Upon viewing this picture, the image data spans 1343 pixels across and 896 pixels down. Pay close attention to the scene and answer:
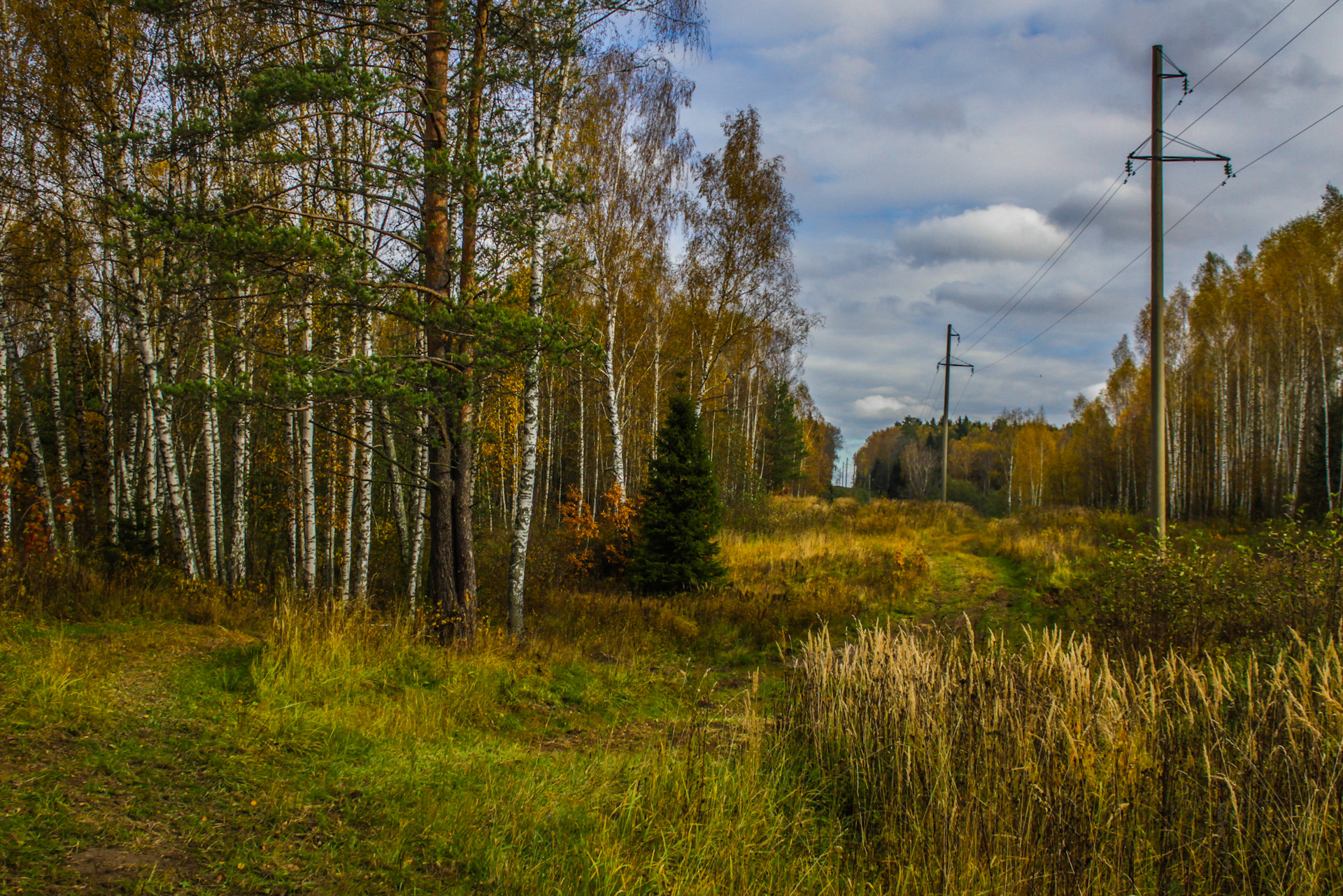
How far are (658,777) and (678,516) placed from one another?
8131 mm

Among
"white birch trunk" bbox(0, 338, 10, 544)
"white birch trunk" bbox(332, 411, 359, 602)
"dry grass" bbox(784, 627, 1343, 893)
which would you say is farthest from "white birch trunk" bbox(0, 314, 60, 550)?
"dry grass" bbox(784, 627, 1343, 893)

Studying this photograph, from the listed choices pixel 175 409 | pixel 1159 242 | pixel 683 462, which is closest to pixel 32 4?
pixel 175 409

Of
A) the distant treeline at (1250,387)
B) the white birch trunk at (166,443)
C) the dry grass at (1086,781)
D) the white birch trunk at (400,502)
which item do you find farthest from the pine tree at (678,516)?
the distant treeline at (1250,387)

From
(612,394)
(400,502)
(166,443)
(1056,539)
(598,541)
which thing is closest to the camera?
(166,443)

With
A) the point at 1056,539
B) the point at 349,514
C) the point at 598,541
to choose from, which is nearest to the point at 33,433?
the point at 349,514

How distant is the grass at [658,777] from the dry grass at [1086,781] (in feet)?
0.06

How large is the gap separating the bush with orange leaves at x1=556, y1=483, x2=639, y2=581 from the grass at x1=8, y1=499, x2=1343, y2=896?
690 centimetres

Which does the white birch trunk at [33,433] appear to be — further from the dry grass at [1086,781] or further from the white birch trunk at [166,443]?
the dry grass at [1086,781]

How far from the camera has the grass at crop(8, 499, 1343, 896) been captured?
105 inches

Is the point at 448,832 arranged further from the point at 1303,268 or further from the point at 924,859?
the point at 1303,268

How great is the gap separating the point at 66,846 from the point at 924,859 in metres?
3.55

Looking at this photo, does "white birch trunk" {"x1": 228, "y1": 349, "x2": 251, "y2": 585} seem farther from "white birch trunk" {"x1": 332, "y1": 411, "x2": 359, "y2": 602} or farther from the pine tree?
the pine tree

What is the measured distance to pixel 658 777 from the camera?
331 cm

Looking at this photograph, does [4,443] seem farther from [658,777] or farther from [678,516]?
[658,777]
